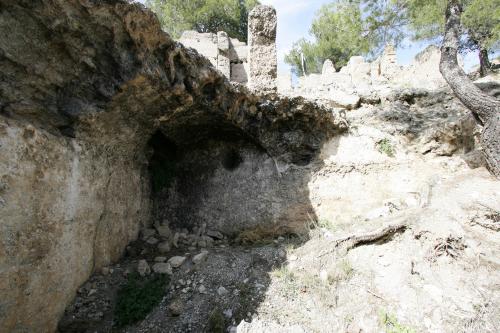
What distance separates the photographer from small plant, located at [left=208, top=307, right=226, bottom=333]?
2737 millimetres

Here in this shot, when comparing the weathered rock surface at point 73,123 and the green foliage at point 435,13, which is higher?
the green foliage at point 435,13

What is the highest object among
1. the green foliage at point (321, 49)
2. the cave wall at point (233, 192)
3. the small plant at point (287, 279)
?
the green foliage at point (321, 49)

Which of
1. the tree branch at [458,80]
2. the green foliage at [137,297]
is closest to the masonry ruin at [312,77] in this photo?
the tree branch at [458,80]

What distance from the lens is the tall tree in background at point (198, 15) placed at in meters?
16.4

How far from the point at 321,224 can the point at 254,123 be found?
73.7 inches

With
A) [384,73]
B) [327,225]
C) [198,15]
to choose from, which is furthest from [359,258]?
[198,15]

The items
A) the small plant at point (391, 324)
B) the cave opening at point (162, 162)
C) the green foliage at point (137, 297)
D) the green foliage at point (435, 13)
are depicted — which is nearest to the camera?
the small plant at point (391, 324)

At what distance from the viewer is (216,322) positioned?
278 centimetres

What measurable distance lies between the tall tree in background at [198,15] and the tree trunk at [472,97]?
1312cm

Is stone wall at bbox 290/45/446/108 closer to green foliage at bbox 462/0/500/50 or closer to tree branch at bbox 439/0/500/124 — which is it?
green foliage at bbox 462/0/500/50

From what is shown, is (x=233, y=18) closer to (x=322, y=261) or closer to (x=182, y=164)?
(x=182, y=164)

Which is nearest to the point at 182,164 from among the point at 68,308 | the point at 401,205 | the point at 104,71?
the point at 104,71

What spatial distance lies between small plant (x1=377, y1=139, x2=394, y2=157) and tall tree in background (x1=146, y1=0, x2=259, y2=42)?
14226 mm

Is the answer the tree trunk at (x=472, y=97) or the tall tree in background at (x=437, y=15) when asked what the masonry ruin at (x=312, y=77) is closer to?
the tree trunk at (x=472, y=97)
